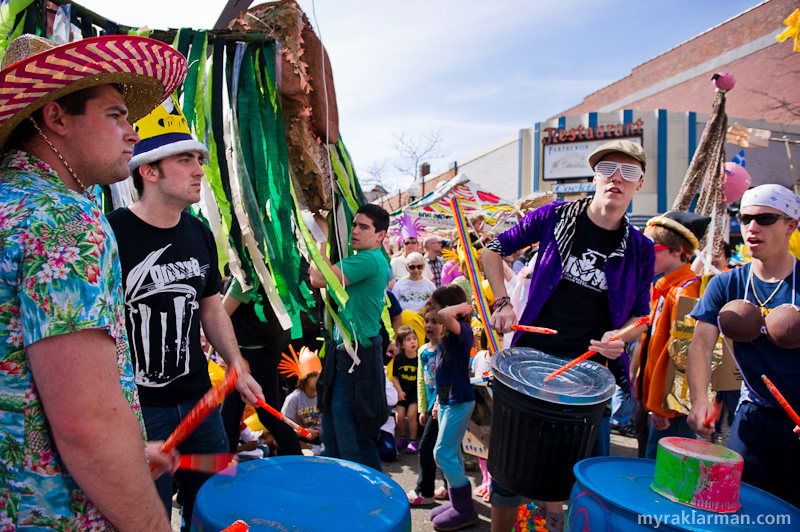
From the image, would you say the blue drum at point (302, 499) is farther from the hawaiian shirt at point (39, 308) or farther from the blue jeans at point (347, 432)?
the blue jeans at point (347, 432)

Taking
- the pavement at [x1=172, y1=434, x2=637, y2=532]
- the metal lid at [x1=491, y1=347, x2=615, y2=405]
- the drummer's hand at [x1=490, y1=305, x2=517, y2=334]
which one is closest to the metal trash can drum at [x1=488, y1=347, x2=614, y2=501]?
the metal lid at [x1=491, y1=347, x2=615, y2=405]

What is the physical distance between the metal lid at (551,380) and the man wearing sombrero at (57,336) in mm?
1382

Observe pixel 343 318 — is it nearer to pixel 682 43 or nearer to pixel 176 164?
pixel 176 164

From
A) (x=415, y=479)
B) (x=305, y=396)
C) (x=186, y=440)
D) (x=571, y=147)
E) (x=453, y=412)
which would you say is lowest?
(x=415, y=479)

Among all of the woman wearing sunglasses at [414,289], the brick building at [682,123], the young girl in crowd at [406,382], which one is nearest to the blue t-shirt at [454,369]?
the young girl in crowd at [406,382]

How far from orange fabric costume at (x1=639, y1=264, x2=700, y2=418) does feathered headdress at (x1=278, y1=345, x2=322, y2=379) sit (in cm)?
265

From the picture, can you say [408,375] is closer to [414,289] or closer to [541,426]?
[414,289]

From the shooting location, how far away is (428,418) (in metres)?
3.76

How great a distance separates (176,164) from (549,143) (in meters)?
20.4

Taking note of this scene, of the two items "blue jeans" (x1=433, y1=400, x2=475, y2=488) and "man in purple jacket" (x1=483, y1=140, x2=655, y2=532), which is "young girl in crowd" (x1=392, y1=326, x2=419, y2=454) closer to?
"blue jeans" (x1=433, y1=400, x2=475, y2=488)

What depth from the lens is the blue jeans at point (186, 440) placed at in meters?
2.09

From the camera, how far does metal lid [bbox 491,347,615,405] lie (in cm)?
202

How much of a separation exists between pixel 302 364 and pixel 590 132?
18.9 metres

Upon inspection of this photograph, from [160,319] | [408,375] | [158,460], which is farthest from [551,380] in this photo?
[408,375]
